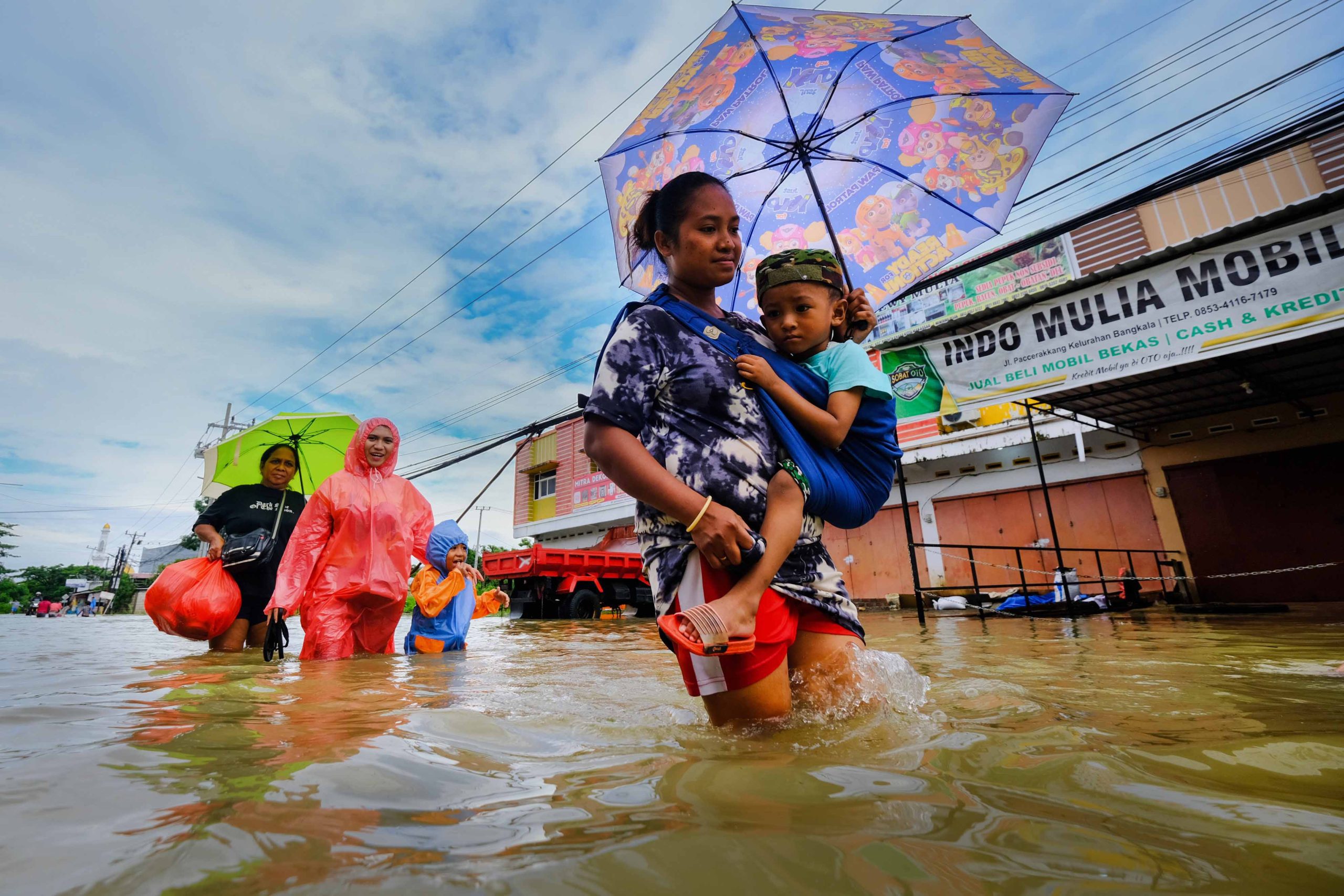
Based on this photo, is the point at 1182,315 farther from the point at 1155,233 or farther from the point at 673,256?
the point at 1155,233

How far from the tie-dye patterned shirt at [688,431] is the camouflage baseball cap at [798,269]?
36 cm

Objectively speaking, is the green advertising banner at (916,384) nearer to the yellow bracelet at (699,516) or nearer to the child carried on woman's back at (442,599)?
the child carried on woman's back at (442,599)

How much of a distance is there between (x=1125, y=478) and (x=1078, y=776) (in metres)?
13.8

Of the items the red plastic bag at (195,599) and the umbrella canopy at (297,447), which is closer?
the red plastic bag at (195,599)

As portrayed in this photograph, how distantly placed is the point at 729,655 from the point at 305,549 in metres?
3.56

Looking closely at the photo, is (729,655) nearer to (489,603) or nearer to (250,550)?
(250,550)

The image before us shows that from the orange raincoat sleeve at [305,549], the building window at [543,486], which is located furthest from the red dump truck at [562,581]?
the building window at [543,486]

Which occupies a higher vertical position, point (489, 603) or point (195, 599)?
point (195, 599)

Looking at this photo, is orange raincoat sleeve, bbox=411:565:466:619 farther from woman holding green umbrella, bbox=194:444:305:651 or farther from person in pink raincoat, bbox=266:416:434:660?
woman holding green umbrella, bbox=194:444:305:651

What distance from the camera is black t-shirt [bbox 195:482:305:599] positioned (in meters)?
4.73

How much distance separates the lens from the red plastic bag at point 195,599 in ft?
13.9

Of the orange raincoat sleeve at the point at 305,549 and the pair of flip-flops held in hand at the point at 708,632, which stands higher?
the orange raincoat sleeve at the point at 305,549

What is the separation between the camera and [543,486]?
90.3ft

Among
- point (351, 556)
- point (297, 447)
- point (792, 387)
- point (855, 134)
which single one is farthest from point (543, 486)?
point (792, 387)
